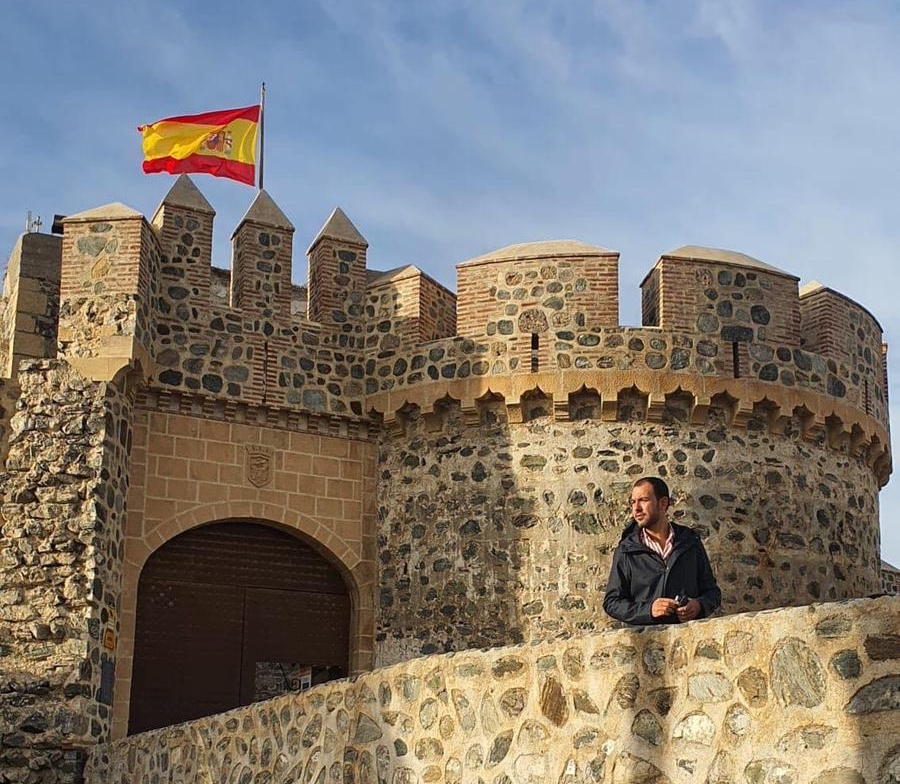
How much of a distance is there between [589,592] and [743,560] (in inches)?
56.1

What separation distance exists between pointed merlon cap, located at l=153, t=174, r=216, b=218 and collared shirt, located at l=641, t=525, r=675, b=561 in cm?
755

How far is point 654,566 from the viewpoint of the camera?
22.0 feet

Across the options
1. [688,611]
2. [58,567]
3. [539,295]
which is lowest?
[688,611]

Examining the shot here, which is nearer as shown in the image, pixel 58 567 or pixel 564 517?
pixel 58 567

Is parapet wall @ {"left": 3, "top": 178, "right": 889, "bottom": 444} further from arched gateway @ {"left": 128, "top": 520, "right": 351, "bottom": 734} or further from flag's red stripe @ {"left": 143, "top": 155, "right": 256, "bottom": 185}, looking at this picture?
arched gateway @ {"left": 128, "top": 520, "right": 351, "bottom": 734}

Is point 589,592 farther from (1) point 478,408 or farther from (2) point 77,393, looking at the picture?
(2) point 77,393

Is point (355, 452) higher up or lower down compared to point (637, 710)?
higher up

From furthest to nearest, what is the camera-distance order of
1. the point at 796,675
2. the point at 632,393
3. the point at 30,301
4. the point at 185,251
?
the point at 185,251
the point at 632,393
the point at 30,301
the point at 796,675

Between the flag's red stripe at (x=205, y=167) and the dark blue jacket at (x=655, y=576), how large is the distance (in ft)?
29.0

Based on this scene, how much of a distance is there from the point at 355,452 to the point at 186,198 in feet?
9.36

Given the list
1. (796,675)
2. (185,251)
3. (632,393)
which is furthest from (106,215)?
(796,675)

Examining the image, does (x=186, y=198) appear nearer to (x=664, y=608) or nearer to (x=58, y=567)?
(x=58, y=567)

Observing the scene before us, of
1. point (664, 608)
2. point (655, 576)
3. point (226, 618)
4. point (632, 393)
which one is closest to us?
point (664, 608)

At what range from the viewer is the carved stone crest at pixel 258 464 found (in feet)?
42.2
